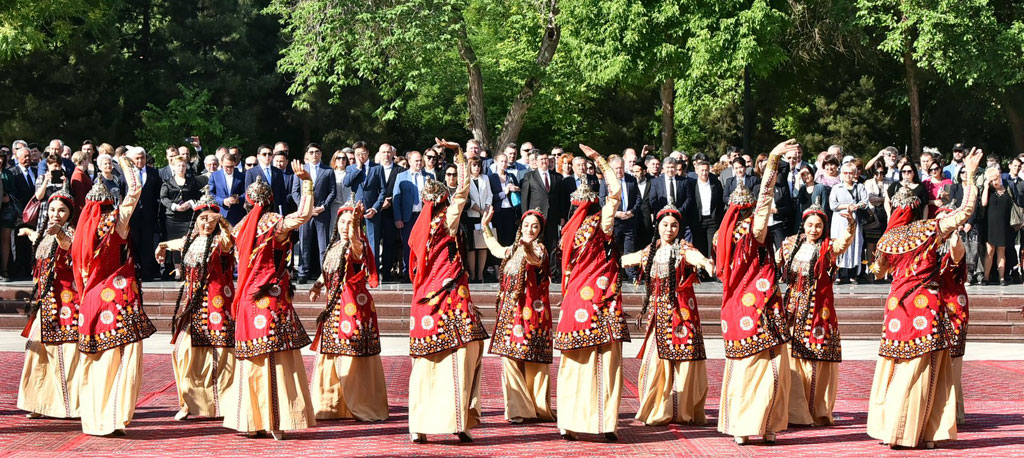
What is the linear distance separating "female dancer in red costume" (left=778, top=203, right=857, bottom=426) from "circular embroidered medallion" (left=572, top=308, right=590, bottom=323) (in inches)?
71.5

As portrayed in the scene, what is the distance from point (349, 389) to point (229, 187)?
21.9 ft

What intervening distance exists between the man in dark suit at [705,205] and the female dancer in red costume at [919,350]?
7733mm

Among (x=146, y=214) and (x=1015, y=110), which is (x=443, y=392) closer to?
(x=146, y=214)

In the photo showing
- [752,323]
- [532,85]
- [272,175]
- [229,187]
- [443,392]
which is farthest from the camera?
[532,85]

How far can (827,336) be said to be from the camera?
33.0 feet

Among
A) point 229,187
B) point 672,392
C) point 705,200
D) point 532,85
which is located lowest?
point 672,392

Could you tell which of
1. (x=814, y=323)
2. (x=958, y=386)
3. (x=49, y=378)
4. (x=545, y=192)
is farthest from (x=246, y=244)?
(x=545, y=192)

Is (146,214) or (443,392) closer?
(443,392)

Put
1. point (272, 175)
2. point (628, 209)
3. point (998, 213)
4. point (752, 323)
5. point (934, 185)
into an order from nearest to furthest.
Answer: point (752, 323) < point (272, 175) < point (628, 209) < point (934, 185) < point (998, 213)

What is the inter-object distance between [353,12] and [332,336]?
→ 65.0ft

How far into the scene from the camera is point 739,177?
16.7 m

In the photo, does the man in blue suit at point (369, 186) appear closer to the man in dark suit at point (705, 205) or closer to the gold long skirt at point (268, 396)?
the man in dark suit at point (705, 205)

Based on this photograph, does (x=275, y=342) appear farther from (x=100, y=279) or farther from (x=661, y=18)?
(x=661, y=18)

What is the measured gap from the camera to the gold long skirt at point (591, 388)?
29.9 ft
